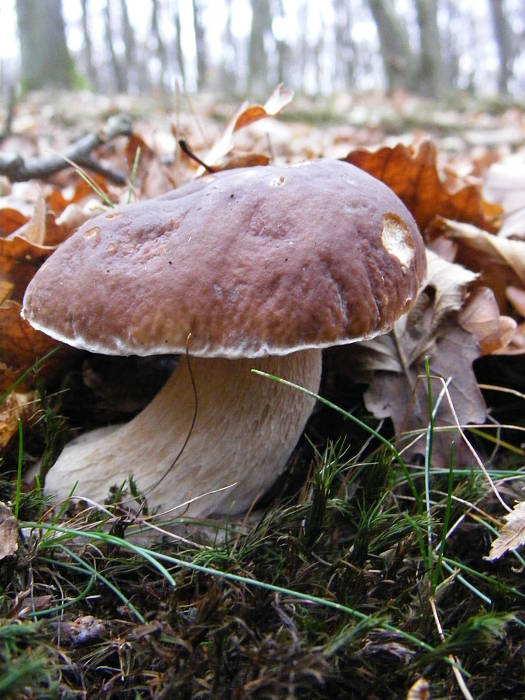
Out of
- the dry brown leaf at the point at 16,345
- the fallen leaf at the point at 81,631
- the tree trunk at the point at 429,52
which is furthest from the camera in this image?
the tree trunk at the point at 429,52

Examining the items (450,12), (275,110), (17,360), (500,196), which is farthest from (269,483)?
(450,12)

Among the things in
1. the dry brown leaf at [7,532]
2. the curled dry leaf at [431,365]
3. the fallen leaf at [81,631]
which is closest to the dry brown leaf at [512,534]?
the curled dry leaf at [431,365]

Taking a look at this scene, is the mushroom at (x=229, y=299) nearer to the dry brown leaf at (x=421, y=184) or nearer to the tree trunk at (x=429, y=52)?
the dry brown leaf at (x=421, y=184)

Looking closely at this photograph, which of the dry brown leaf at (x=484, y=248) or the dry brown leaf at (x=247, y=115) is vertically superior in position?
the dry brown leaf at (x=247, y=115)

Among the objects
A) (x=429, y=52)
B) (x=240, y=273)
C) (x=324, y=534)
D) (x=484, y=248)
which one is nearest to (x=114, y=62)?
(x=429, y=52)

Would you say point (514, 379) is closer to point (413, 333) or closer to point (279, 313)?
point (413, 333)

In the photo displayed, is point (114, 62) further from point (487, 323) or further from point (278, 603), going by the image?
point (278, 603)

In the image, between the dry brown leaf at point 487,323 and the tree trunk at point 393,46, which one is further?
the tree trunk at point 393,46
